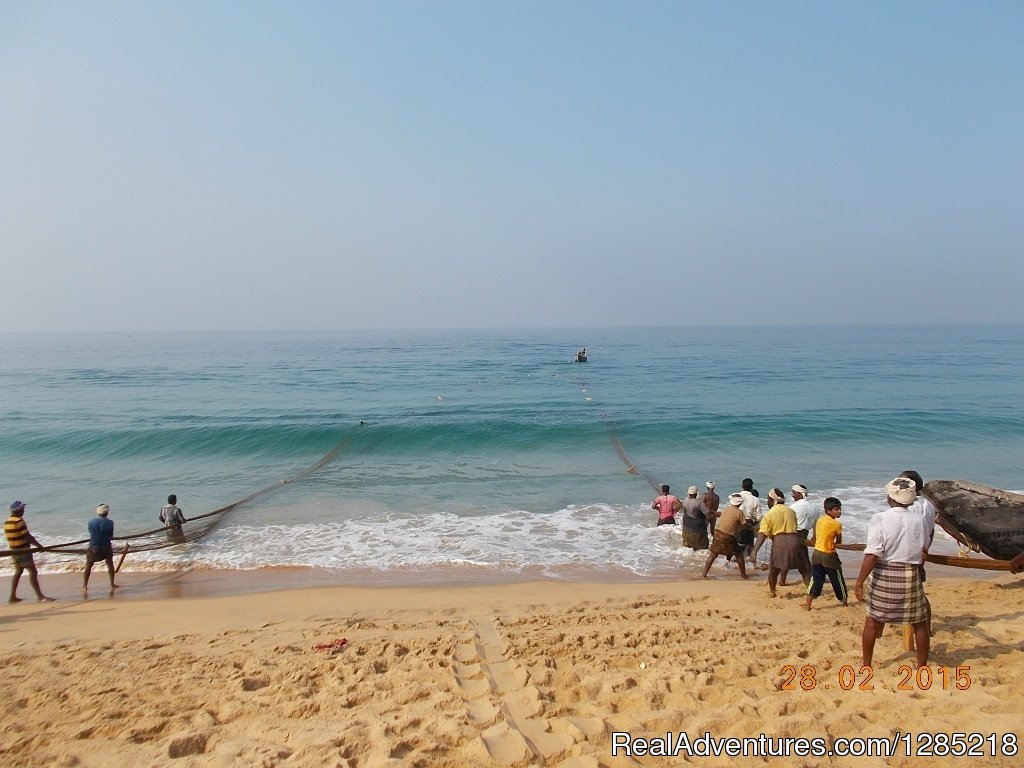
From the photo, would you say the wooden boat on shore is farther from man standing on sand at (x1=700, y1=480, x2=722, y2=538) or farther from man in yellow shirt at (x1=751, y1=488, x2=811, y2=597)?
man standing on sand at (x1=700, y1=480, x2=722, y2=538)

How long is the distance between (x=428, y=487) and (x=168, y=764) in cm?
1156

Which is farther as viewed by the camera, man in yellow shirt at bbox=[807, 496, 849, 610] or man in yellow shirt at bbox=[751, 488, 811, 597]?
man in yellow shirt at bbox=[751, 488, 811, 597]

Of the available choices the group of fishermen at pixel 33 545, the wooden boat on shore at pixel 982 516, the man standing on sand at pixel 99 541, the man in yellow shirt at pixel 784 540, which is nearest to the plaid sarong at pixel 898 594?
the man in yellow shirt at pixel 784 540

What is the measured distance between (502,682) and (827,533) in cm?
406

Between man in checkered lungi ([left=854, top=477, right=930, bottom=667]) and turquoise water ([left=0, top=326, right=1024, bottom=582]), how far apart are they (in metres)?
4.82

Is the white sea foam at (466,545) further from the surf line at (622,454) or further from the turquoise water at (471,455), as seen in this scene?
the surf line at (622,454)

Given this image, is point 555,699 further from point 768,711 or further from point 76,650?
point 76,650

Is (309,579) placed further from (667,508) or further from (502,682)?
→ (667,508)

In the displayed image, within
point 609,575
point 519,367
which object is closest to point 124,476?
point 609,575

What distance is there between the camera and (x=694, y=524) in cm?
991

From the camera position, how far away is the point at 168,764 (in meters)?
4.00

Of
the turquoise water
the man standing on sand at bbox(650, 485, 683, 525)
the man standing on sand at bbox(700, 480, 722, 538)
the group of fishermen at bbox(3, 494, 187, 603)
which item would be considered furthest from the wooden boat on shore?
the group of fishermen at bbox(3, 494, 187, 603)

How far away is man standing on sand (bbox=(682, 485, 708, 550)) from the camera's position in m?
9.82


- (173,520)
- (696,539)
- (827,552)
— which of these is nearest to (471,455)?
(173,520)
